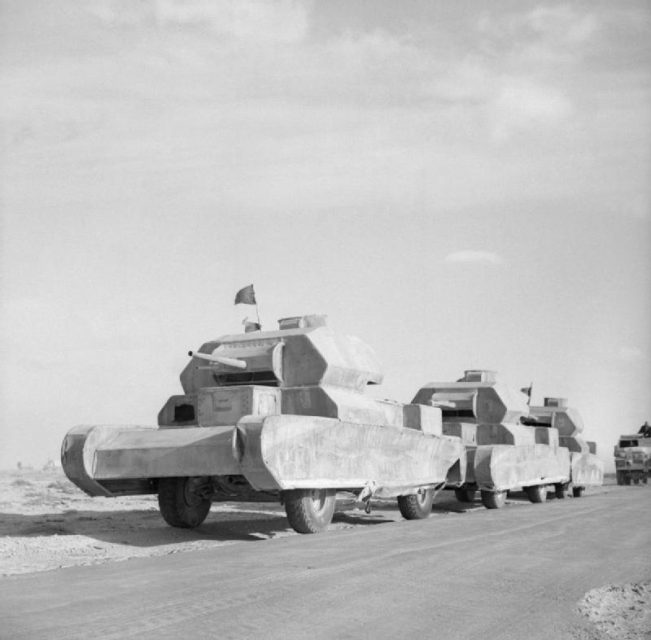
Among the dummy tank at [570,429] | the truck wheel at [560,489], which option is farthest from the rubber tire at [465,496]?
the dummy tank at [570,429]

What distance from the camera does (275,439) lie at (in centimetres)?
1087

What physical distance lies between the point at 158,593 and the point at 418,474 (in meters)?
9.29

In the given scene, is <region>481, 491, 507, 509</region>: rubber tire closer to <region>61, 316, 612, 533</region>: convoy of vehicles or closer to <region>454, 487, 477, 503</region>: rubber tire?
<region>61, 316, 612, 533</region>: convoy of vehicles

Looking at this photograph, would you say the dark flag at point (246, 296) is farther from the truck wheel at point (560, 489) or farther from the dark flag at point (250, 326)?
the truck wheel at point (560, 489)

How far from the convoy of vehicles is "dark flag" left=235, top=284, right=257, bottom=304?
74 centimetres

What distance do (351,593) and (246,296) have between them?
1039cm

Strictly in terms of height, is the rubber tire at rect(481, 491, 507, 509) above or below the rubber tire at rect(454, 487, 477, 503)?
above

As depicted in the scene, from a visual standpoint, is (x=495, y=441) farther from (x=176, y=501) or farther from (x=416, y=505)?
(x=176, y=501)

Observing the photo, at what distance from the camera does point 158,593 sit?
6332 millimetres

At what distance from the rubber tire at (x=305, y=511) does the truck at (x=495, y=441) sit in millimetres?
5904

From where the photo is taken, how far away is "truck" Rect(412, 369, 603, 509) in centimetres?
1905

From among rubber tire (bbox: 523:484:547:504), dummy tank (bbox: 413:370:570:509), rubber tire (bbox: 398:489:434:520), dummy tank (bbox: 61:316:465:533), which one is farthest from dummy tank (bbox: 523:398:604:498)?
dummy tank (bbox: 61:316:465:533)

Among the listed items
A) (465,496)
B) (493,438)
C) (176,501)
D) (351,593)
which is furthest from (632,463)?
(351,593)

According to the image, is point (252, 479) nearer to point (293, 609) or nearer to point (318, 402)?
point (318, 402)
